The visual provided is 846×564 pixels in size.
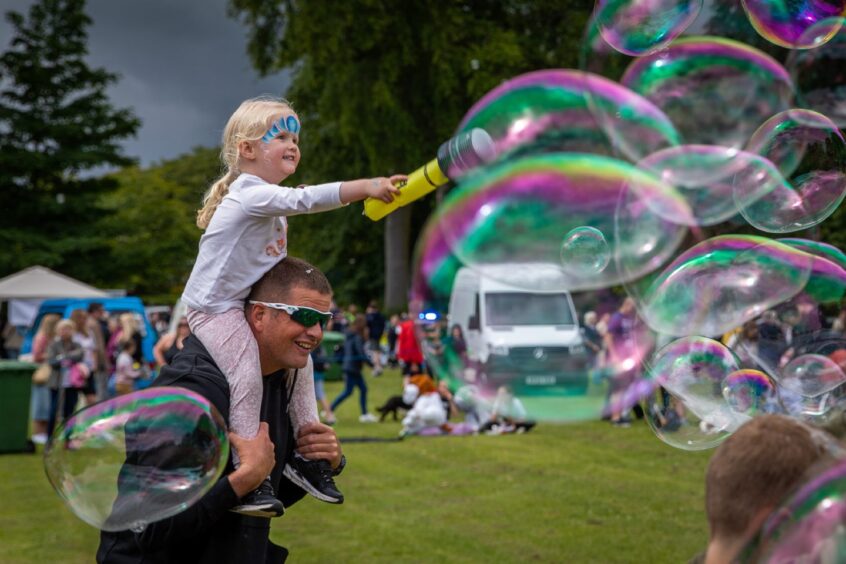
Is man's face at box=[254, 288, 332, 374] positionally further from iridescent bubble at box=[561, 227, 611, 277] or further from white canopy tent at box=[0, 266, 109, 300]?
white canopy tent at box=[0, 266, 109, 300]

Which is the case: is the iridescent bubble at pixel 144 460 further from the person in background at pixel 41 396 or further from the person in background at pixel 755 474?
the person in background at pixel 41 396

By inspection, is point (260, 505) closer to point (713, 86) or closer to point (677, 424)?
point (677, 424)

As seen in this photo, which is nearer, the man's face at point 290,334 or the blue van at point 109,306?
the man's face at point 290,334

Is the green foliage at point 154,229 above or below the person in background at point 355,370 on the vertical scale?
above

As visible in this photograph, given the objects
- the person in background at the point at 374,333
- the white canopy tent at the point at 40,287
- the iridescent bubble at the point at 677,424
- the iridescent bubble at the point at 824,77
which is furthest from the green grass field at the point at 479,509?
the white canopy tent at the point at 40,287

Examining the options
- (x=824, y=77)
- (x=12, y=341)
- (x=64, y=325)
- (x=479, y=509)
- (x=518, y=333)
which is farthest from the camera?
(x=12, y=341)

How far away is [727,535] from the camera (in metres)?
1.98

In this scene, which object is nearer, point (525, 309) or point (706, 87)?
point (706, 87)

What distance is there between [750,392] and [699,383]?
23 centimetres

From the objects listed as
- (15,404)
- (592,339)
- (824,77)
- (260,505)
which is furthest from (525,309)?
(260,505)

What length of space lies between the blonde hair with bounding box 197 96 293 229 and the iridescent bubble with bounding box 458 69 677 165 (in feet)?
6.83

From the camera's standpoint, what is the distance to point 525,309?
1527 centimetres

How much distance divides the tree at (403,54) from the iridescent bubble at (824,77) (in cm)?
1736

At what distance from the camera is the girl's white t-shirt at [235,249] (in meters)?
2.99
